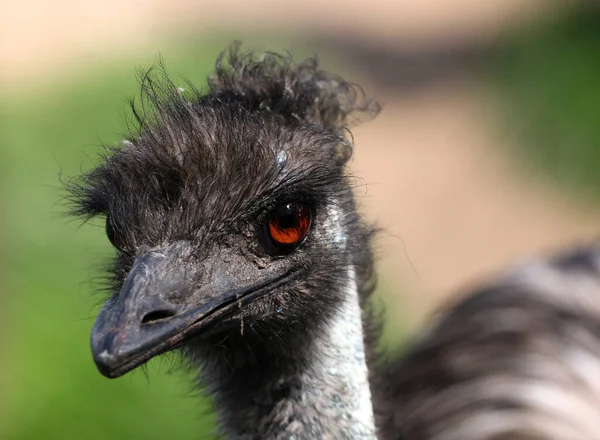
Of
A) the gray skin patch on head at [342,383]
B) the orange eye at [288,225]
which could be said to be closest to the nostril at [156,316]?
the orange eye at [288,225]

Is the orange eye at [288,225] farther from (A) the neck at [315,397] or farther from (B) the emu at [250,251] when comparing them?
(A) the neck at [315,397]

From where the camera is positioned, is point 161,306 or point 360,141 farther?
point 360,141

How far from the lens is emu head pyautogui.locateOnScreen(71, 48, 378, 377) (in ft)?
5.93

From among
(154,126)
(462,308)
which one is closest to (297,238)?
(154,126)

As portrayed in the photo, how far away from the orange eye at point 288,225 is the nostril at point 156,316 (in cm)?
27

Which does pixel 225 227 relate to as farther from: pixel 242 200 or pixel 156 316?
pixel 156 316

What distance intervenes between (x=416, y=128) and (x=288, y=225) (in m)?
5.69

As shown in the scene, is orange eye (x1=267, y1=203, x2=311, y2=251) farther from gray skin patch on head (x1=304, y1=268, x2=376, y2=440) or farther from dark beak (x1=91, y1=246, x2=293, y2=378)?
gray skin patch on head (x1=304, y1=268, x2=376, y2=440)

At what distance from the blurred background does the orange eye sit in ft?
5.88

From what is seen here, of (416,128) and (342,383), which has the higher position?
(416,128)

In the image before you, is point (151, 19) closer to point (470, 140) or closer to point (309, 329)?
point (470, 140)

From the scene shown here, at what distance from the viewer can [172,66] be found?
23.3 ft

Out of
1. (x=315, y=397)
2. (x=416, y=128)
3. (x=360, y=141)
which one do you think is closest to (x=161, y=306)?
(x=315, y=397)

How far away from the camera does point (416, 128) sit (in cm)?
754
